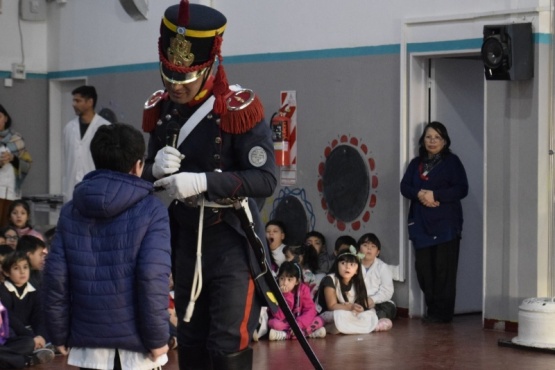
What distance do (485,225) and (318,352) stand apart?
202 cm

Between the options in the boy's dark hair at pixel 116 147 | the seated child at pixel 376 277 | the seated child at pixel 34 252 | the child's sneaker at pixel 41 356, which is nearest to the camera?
the boy's dark hair at pixel 116 147

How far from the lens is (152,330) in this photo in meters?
5.07

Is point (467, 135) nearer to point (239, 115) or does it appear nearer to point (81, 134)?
point (81, 134)

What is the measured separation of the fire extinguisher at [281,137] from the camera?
12.2 m

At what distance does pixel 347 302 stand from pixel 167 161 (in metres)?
5.52

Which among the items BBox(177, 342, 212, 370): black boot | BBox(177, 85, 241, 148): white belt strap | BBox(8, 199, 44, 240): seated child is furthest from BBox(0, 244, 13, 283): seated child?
BBox(177, 85, 241, 148): white belt strap

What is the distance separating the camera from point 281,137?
12172mm

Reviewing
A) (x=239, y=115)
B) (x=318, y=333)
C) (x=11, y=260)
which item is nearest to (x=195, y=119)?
(x=239, y=115)

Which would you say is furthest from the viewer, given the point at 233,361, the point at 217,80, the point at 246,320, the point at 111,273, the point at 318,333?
the point at 318,333

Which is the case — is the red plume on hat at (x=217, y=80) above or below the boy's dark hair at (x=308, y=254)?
above

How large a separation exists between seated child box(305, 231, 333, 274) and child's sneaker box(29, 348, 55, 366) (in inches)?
131

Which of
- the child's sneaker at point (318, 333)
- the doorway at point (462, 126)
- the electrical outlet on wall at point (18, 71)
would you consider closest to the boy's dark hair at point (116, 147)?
the child's sneaker at point (318, 333)

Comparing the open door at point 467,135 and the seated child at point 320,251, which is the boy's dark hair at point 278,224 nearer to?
the seated child at point 320,251

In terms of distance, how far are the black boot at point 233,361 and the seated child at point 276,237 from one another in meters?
6.11
